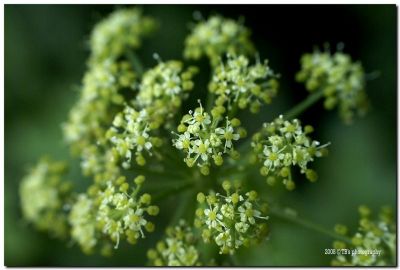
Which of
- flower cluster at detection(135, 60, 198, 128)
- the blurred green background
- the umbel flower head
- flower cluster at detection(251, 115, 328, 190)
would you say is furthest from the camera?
the blurred green background

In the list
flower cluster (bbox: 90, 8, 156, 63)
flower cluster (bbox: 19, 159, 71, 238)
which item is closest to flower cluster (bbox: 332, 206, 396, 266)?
flower cluster (bbox: 19, 159, 71, 238)

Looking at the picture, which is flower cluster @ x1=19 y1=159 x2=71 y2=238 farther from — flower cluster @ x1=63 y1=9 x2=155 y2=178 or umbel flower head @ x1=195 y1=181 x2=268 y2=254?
umbel flower head @ x1=195 y1=181 x2=268 y2=254

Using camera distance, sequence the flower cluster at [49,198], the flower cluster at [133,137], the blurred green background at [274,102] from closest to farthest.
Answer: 1. the flower cluster at [133,137]
2. the flower cluster at [49,198]
3. the blurred green background at [274,102]

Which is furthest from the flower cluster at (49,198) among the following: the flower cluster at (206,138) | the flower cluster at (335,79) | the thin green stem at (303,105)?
the flower cluster at (335,79)

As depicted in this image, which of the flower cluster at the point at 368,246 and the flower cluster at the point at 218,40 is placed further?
the flower cluster at the point at 218,40

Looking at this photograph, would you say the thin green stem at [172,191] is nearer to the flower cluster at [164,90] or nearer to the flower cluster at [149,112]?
the flower cluster at [149,112]

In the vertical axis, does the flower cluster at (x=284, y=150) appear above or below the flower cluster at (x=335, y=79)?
below
